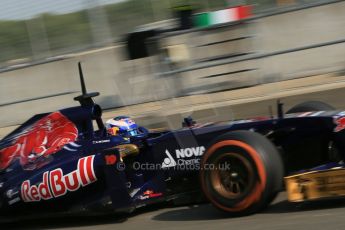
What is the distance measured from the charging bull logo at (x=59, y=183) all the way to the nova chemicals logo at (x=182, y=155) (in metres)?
0.70

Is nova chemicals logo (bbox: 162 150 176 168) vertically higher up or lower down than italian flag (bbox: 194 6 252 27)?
lower down

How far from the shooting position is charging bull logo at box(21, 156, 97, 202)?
581cm

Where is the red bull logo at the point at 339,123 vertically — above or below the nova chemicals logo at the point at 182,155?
above

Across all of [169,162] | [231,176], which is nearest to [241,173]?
[231,176]

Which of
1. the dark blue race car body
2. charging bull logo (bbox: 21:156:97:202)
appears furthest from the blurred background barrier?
charging bull logo (bbox: 21:156:97:202)

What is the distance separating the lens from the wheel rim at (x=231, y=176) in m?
4.97

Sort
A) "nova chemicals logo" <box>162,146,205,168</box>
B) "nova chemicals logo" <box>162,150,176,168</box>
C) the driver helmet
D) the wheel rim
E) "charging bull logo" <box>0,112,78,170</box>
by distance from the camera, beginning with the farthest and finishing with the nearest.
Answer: "charging bull logo" <box>0,112,78,170</box>
the driver helmet
"nova chemicals logo" <box>162,150,176,168</box>
"nova chemicals logo" <box>162,146,205,168</box>
the wheel rim

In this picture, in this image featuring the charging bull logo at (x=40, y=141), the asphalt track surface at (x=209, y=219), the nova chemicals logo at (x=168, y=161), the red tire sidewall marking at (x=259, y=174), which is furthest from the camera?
the charging bull logo at (x=40, y=141)

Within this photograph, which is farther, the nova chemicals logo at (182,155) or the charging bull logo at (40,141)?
the charging bull logo at (40,141)

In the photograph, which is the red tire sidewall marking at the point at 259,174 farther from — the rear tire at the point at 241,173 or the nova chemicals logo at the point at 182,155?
the nova chemicals logo at the point at 182,155

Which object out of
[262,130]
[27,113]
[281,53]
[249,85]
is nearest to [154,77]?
[249,85]

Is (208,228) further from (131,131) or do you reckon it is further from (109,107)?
(109,107)

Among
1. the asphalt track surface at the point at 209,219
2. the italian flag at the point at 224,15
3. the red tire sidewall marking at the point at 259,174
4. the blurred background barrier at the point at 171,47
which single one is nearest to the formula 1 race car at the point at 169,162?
the red tire sidewall marking at the point at 259,174

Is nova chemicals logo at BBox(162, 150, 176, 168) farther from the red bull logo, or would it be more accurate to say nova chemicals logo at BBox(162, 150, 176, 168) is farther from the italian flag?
the italian flag
